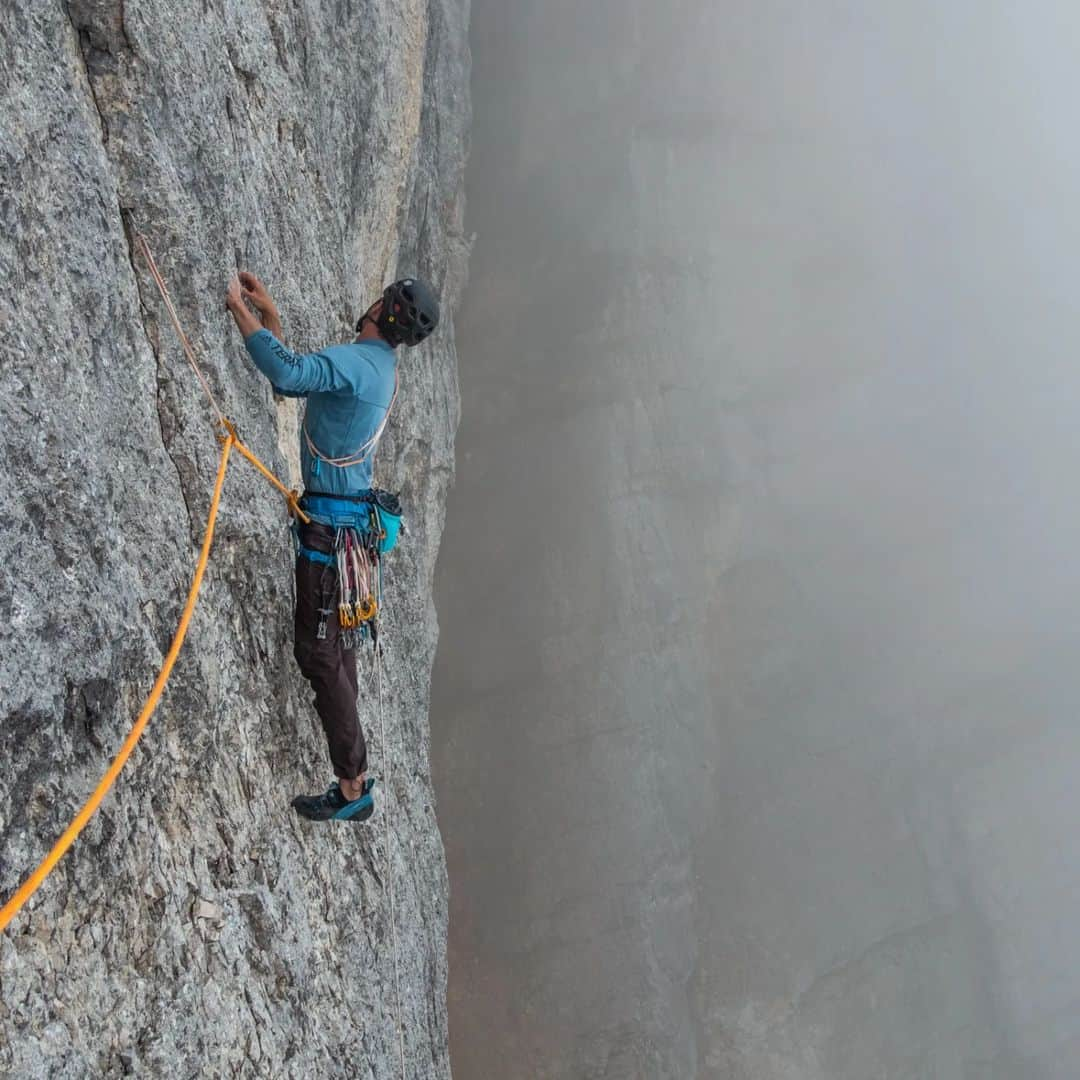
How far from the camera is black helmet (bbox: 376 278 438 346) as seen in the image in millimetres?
4988

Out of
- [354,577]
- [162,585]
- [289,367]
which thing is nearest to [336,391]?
[289,367]

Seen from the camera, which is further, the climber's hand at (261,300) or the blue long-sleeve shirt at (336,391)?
the climber's hand at (261,300)

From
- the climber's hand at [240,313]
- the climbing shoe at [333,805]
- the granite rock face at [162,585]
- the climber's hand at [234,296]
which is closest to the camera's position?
the granite rock face at [162,585]

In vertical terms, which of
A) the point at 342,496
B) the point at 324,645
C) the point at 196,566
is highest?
the point at 342,496

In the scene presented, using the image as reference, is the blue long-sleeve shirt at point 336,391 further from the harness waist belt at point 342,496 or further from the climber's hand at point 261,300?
the climber's hand at point 261,300

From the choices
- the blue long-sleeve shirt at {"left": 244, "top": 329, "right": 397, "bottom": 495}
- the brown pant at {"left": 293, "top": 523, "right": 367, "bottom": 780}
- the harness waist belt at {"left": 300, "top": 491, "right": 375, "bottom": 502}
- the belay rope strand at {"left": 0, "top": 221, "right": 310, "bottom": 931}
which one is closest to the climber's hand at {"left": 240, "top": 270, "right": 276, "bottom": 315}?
the blue long-sleeve shirt at {"left": 244, "top": 329, "right": 397, "bottom": 495}

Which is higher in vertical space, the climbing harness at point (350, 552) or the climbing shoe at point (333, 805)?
the climbing harness at point (350, 552)

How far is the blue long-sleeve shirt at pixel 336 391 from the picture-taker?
458cm

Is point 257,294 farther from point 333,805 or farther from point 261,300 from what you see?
point 333,805

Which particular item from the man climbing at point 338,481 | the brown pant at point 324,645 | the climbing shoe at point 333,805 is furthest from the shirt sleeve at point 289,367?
the climbing shoe at point 333,805

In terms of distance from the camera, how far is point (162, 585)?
4250 millimetres

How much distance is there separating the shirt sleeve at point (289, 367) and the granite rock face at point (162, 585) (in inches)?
16.5

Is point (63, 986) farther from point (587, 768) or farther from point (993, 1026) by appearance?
point (993, 1026)

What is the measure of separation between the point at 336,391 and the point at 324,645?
133 centimetres
